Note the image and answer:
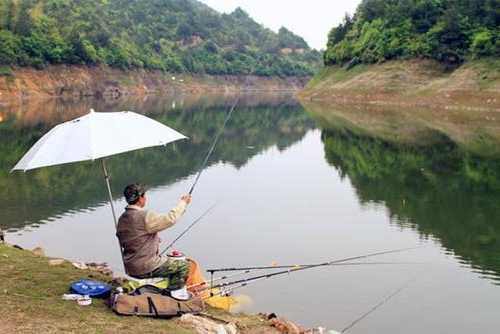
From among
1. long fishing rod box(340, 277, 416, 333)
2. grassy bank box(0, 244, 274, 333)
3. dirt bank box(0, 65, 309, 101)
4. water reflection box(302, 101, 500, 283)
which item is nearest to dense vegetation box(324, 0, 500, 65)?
water reflection box(302, 101, 500, 283)

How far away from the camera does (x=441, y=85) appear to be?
2894 inches

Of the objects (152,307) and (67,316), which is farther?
(152,307)

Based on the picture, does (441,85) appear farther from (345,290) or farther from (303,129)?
(345,290)

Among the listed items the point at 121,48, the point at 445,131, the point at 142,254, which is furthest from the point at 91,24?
the point at 142,254

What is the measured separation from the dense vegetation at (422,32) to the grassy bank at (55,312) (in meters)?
67.2

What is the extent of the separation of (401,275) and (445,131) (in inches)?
1353

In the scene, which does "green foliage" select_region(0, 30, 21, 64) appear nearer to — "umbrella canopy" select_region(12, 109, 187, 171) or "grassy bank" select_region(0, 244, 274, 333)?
"grassy bank" select_region(0, 244, 274, 333)

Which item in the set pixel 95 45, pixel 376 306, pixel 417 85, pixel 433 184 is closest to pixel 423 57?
pixel 417 85

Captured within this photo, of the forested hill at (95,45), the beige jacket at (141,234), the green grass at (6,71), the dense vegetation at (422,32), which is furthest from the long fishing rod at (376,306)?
the forested hill at (95,45)

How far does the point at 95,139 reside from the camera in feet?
29.1

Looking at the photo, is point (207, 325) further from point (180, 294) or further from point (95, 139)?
point (95, 139)

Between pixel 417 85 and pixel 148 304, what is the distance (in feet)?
247

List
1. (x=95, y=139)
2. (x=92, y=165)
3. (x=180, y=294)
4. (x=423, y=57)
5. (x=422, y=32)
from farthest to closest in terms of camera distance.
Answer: (x=422, y=32) → (x=423, y=57) → (x=92, y=165) → (x=180, y=294) → (x=95, y=139)

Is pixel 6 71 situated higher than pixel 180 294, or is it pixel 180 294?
pixel 6 71
